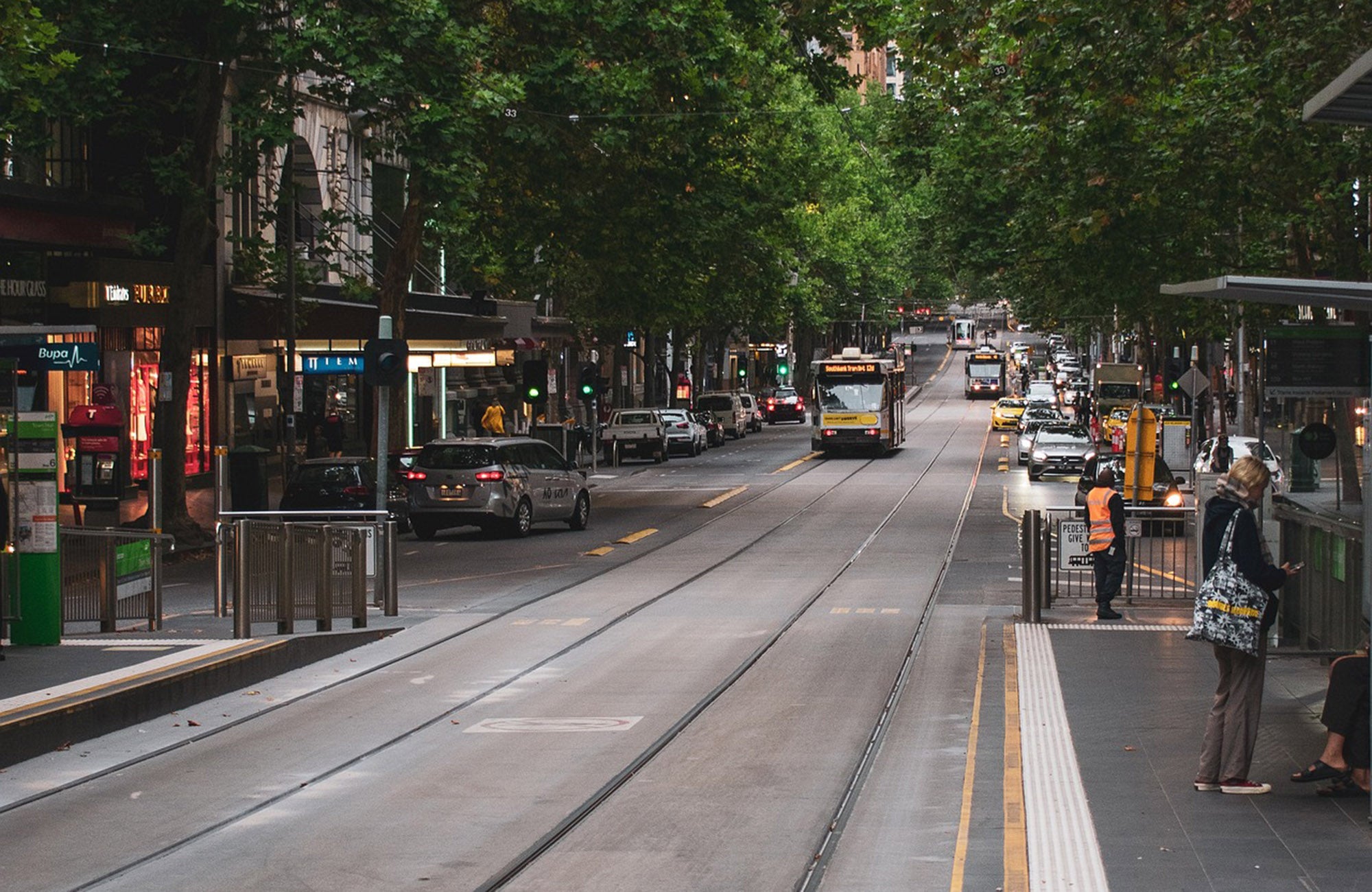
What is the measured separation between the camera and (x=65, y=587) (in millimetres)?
15695

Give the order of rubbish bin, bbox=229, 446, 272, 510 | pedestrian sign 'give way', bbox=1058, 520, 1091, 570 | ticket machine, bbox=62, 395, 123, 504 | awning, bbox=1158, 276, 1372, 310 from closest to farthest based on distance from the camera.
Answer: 1. awning, bbox=1158, 276, 1372, 310
2. pedestrian sign 'give way', bbox=1058, 520, 1091, 570
3. rubbish bin, bbox=229, 446, 272, 510
4. ticket machine, bbox=62, 395, 123, 504

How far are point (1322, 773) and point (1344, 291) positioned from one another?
269 centimetres

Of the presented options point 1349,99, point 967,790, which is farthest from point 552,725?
point 1349,99

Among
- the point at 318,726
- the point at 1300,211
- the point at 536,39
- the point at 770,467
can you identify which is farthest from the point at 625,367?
Answer: the point at 318,726

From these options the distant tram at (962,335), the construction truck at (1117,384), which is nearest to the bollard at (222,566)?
the construction truck at (1117,384)

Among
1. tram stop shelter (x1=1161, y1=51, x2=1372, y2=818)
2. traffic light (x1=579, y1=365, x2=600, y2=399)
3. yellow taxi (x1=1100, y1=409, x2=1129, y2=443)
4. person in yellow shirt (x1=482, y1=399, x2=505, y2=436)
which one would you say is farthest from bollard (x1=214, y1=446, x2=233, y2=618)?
yellow taxi (x1=1100, y1=409, x2=1129, y2=443)

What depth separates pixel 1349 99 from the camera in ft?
30.1

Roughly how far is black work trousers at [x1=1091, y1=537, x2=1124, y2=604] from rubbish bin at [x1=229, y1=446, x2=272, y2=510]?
15.3 m

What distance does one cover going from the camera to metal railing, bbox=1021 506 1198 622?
19234 millimetres

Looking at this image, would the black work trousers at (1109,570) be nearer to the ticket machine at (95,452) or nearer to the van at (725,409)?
the ticket machine at (95,452)

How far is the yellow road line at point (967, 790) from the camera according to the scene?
8.71 metres

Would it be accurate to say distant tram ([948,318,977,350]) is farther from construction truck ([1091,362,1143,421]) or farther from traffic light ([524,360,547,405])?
traffic light ([524,360,547,405])

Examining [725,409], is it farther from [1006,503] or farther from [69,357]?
[69,357]

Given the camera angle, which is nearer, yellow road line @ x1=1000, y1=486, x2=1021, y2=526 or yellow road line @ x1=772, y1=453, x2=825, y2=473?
yellow road line @ x1=1000, y1=486, x2=1021, y2=526
